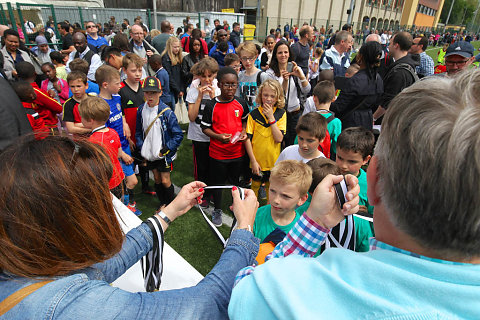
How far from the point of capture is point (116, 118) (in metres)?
3.53

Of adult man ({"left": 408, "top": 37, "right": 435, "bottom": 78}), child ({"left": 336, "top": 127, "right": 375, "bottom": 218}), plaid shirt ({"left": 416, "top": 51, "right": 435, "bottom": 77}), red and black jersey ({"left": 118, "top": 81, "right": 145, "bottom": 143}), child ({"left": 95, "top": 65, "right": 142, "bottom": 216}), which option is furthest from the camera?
plaid shirt ({"left": 416, "top": 51, "right": 435, "bottom": 77})

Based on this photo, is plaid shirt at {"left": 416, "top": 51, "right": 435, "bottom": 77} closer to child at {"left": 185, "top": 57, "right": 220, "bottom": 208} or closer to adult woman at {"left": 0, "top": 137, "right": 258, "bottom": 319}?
child at {"left": 185, "top": 57, "right": 220, "bottom": 208}

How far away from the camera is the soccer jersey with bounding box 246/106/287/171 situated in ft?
11.3

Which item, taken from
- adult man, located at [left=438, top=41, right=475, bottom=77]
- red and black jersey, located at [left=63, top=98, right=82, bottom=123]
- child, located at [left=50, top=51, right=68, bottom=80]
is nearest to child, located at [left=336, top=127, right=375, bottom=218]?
adult man, located at [left=438, top=41, right=475, bottom=77]

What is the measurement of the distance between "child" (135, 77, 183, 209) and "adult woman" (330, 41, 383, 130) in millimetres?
2223

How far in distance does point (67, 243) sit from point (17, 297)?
173mm

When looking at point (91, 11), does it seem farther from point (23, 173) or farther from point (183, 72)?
point (23, 173)

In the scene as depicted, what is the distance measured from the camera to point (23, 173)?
2.67 ft

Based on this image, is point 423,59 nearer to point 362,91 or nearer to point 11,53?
point 362,91

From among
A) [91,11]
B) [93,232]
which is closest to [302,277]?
[93,232]

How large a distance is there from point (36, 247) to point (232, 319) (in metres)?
0.61

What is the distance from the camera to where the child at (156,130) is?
336 centimetres

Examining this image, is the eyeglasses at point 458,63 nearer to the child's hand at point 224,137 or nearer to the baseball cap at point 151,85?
the child's hand at point 224,137

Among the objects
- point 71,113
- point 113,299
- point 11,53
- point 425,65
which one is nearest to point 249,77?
point 71,113
